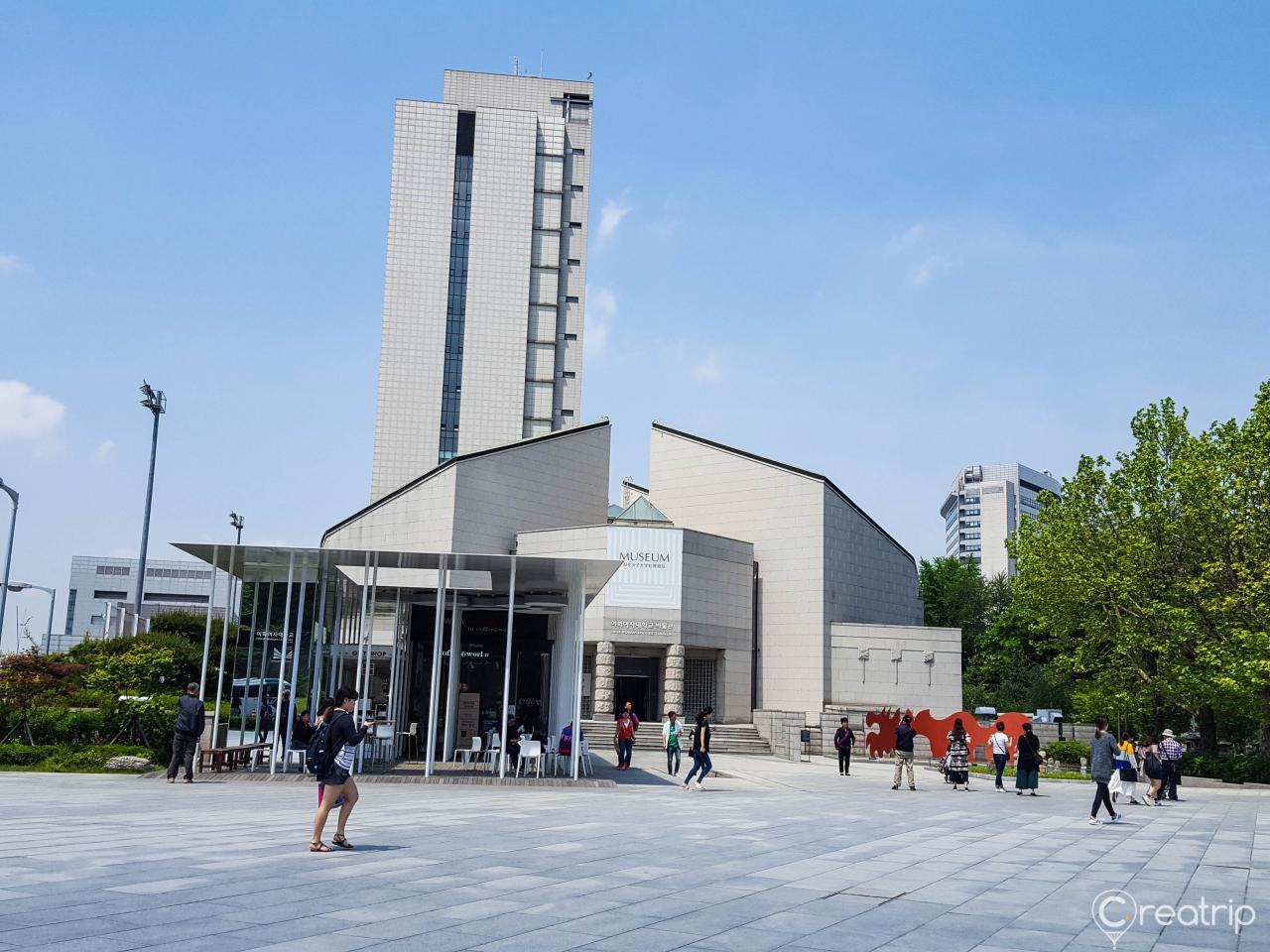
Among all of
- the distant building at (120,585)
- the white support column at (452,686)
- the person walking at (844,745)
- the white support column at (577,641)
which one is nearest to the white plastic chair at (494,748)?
the white support column at (452,686)

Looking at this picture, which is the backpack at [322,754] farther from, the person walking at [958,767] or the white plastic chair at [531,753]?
the person walking at [958,767]

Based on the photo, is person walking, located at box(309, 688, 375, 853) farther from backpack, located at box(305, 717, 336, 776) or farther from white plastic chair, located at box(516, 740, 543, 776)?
white plastic chair, located at box(516, 740, 543, 776)

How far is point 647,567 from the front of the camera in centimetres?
4247

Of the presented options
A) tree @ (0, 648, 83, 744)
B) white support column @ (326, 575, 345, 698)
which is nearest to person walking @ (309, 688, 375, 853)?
white support column @ (326, 575, 345, 698)

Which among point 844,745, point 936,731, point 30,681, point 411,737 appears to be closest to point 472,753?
point 411,737

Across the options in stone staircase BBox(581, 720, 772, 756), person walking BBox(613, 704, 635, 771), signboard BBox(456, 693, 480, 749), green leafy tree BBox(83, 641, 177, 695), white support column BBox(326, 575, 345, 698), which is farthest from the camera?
stone staircase BBox(581, 720, 772, 756)

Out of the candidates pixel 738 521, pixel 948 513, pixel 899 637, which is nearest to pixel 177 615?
pixel 738 521

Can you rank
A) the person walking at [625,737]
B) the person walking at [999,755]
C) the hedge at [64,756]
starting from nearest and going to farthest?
the hedge at [64,756]
the person walking at [999,755]
the person walking at [625,737]

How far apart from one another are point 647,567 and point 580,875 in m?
33.0

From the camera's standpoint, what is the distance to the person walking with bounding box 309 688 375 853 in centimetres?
1000

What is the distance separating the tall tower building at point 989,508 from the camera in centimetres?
15962

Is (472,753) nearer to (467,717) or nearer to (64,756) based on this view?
(467,717)

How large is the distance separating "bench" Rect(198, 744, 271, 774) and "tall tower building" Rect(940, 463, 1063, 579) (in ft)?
435

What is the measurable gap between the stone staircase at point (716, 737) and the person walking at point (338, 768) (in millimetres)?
27833
